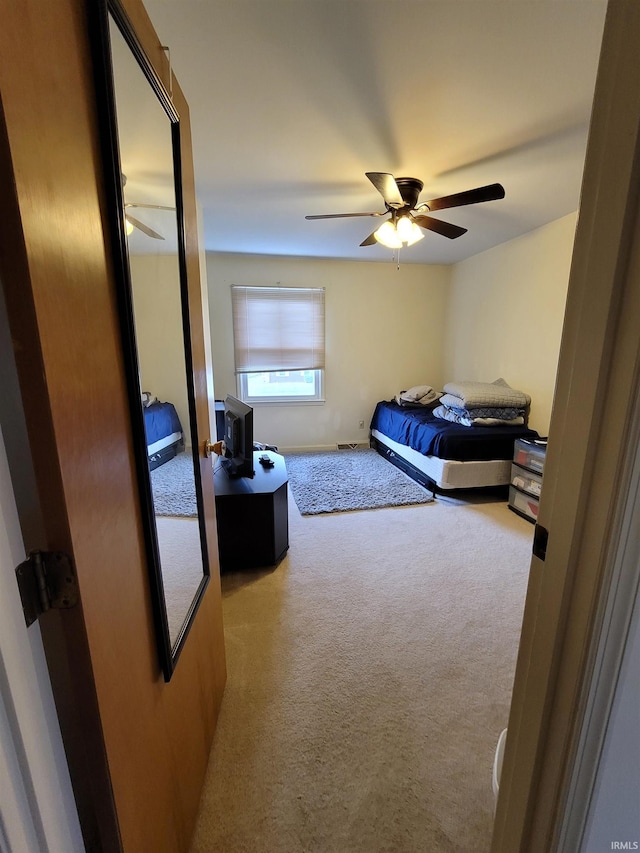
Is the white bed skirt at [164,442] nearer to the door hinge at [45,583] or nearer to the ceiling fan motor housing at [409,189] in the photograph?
the door hinge at [45,583]

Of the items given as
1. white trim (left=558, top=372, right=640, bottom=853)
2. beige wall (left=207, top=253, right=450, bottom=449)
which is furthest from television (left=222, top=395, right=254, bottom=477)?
beige wall (left=207, top=253, right=450, bottom=449)

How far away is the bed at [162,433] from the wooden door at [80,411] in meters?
0.19

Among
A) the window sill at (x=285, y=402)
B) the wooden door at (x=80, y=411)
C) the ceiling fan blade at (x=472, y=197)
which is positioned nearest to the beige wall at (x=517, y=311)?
the ceiling fan blade at (x=472, y=197)

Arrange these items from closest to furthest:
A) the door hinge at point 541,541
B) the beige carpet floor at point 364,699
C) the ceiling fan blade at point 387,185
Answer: the door hinge at point 541,541 → the beige carpet floor at point 364,699 → the ceiling fan blade at point 387,185

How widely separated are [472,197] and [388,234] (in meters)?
0.63

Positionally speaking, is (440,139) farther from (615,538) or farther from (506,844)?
(506,844)

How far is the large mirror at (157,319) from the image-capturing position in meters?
0.68

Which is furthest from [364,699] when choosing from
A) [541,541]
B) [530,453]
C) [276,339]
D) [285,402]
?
[276,339]

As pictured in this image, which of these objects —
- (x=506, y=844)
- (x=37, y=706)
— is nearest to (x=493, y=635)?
(x=506, y=844)

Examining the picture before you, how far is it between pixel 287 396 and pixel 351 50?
3.57m

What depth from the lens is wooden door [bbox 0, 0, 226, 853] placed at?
0.44 m

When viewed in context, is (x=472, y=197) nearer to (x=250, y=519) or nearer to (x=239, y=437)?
(x=239, y=437)

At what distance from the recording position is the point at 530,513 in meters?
2.84

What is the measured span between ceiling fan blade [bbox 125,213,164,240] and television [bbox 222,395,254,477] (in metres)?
1.05
